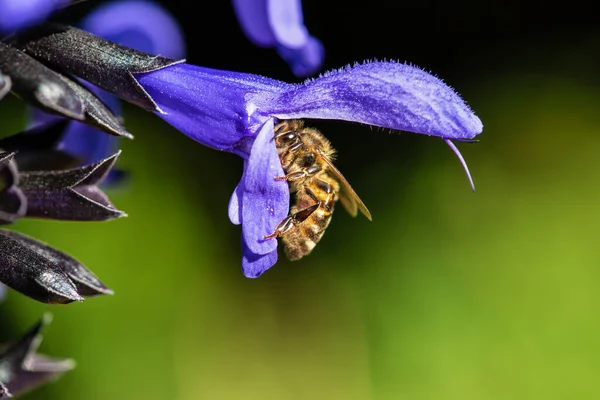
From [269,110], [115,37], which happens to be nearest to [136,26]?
[115,37]

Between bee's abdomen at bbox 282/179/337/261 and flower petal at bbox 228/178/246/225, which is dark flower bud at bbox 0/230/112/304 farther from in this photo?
bee's abdomen at bbox 282/179/337/261

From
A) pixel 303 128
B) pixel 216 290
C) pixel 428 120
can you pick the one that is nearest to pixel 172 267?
pixel 216 290

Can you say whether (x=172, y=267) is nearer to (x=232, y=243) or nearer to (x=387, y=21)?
(x=232, y=243)

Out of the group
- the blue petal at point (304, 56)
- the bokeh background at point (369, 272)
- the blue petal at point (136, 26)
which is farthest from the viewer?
the bokeh background at point (369, 272)

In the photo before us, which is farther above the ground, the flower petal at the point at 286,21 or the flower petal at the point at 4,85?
the flower petal at the point at 4,85

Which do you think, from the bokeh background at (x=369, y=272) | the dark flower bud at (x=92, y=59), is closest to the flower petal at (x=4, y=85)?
the dark flower bud at (x=92, y=59)

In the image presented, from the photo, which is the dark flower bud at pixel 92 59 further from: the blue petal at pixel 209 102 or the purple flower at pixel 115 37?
the purple flower at pixel 115 37

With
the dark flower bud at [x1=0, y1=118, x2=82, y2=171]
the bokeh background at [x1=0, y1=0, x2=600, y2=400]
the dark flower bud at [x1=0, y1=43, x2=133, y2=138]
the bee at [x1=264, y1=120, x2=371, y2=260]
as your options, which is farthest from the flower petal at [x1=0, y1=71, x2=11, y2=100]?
the bokeh background at [x1=0, y1=0, x2=600, y2=400]
